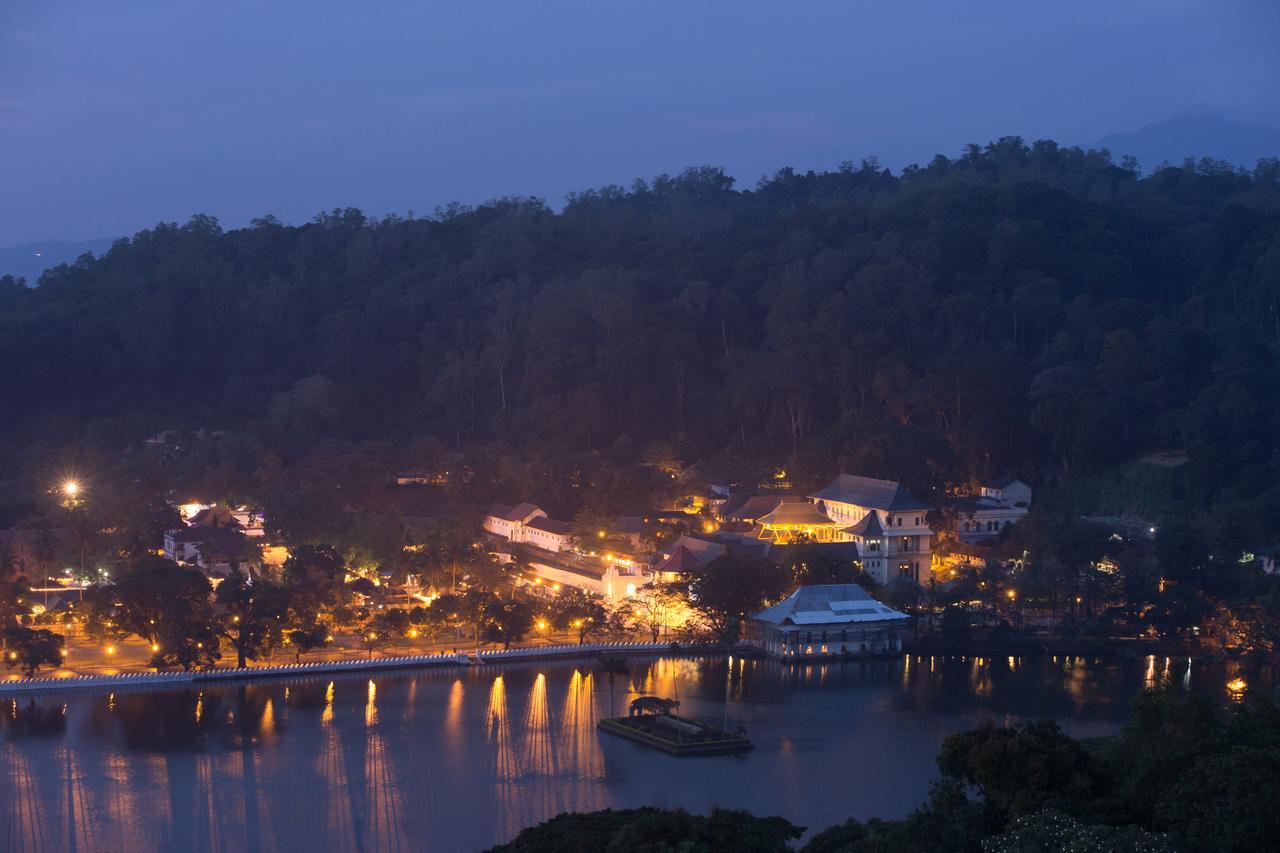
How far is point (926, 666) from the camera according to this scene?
17.0 m

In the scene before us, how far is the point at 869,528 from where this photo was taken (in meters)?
20.3

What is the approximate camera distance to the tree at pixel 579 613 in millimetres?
17422

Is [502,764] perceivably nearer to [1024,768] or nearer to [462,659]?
[462,659]

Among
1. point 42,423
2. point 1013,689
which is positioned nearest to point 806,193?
point 42,423

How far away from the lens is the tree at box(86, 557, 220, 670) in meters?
15.7

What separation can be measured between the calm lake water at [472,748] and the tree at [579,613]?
84 centimetres

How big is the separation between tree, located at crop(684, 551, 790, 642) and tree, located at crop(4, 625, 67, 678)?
Answer: 7.31 meters

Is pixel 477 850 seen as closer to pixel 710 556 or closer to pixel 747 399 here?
pixel 710 556

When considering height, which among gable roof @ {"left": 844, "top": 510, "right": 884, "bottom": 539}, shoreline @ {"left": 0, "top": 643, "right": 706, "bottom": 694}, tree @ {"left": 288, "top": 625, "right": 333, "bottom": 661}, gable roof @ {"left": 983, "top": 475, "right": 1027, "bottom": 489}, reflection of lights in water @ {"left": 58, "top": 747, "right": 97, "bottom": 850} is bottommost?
reflection of lights in water @ {"left": 58, "top": 747, "right": 97, "bottom": 850}

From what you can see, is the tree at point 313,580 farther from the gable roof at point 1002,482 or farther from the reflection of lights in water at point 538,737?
the gable roof at point 1002,482

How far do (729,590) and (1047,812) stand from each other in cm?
979

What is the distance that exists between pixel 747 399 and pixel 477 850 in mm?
18377

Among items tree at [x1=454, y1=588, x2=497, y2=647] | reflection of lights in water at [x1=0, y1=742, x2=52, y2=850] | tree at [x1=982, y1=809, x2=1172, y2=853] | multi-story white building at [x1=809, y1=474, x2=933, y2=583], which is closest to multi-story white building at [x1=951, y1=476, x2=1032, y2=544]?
multi-story white building at [x1=809, y1=474, x2=933, y2=583]

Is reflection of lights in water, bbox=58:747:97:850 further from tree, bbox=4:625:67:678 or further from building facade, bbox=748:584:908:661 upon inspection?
building facade, bbox=748:584:908:661
